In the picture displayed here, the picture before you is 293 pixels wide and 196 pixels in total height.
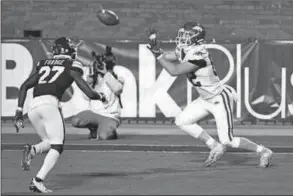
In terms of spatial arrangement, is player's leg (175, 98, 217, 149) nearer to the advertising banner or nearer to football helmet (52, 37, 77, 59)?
football helmet (52, 37, 77, 59)

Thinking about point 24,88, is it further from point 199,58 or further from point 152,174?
point 199,58

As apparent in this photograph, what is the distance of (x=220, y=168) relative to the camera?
15539mm

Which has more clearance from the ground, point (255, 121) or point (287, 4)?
point (287, 4)

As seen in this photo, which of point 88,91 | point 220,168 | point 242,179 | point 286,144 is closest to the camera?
point 88,91

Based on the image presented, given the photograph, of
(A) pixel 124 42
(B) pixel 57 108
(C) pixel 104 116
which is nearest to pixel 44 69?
(B) pixel 57 108

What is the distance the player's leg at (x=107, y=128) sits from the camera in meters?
20.0

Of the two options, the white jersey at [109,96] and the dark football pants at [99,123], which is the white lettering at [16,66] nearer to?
the white jersey at [109,96]

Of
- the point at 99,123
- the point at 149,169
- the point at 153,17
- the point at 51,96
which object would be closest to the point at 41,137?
the point at 51,96

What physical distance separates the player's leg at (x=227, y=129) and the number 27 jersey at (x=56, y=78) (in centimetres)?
312

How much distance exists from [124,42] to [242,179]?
9637 millimetres

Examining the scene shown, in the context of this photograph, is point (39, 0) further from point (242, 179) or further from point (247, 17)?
point (242, 179)

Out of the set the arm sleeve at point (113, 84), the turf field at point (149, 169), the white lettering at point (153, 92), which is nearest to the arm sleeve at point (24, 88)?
the turf field at point (149, 169)

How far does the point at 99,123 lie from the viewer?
66.3ft

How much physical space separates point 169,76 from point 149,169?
313 inches
